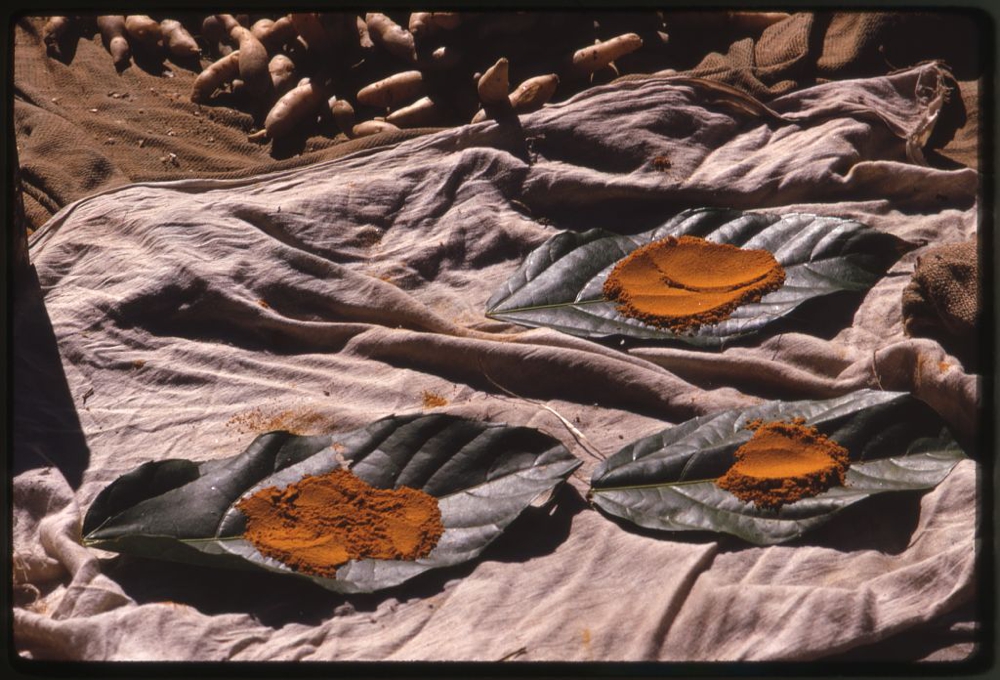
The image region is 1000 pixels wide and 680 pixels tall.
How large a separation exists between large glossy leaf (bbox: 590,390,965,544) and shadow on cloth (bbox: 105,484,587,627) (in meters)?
0.17

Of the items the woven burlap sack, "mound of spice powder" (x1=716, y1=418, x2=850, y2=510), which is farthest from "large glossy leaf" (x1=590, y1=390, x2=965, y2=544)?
the woven burlap sack

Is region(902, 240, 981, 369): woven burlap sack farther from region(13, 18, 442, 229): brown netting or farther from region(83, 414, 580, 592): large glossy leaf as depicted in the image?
region(13, 18, 442, 229): brown netting

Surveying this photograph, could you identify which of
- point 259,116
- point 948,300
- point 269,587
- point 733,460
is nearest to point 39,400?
point 269,587

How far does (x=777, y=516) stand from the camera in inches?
67.4

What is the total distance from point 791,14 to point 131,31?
201 centimetres

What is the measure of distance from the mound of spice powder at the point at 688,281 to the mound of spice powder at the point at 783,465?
34cm

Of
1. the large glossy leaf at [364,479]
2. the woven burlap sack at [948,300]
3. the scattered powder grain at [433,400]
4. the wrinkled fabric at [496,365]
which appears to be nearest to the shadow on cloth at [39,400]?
the wrinkled fabric at [496,365]

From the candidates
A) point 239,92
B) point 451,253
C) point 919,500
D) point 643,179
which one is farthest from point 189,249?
point 919,500

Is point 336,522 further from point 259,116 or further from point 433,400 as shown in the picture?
point 259,116

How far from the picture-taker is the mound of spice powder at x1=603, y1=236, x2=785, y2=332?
2.09 metres

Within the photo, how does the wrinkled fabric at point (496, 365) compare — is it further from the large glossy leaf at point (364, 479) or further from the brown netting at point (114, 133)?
the brown netting at point (114, 133)

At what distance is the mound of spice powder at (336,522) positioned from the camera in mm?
1668

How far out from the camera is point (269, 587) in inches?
66.1

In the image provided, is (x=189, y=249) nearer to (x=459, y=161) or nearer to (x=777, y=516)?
(x=459, y=161)
